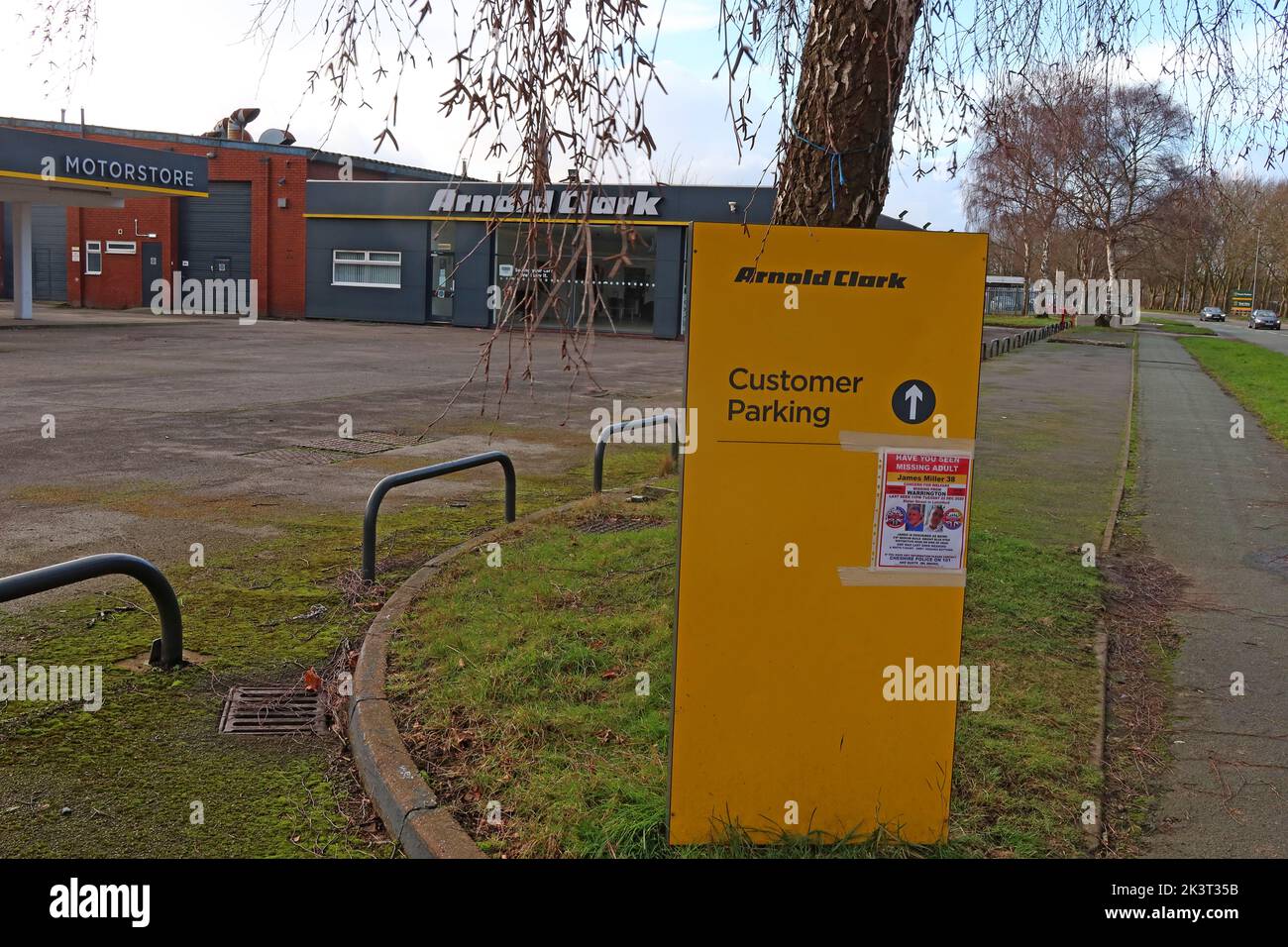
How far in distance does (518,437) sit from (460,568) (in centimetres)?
703

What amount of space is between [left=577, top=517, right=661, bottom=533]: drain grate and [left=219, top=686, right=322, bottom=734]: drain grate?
3590 mm

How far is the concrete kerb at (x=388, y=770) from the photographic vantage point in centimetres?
383

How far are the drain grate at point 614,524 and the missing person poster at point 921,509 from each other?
5.08 metres

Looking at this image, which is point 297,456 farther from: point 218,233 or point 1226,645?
point 218,233

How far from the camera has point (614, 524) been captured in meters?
8.93

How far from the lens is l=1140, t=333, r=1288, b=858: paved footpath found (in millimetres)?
4223

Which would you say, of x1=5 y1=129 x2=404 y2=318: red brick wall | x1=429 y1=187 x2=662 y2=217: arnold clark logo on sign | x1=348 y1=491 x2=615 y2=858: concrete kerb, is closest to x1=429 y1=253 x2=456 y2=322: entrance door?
x1=5 y1=129 x2=404 y2=318: red brick wall

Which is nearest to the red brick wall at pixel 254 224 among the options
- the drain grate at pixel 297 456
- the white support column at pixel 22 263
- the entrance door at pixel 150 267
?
the entrance door at pixel 150 267

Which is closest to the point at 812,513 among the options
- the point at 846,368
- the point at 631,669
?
the point at 846,368

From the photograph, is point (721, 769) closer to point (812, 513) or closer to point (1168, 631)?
point (812, 513)

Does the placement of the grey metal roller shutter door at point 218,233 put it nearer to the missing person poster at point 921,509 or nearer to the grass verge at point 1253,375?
the grass verge at point 1253,375

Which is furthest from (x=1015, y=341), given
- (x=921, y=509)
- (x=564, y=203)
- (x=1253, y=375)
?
(x=564, y=203)

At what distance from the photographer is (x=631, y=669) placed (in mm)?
5426

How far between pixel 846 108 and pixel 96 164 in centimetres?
3110
